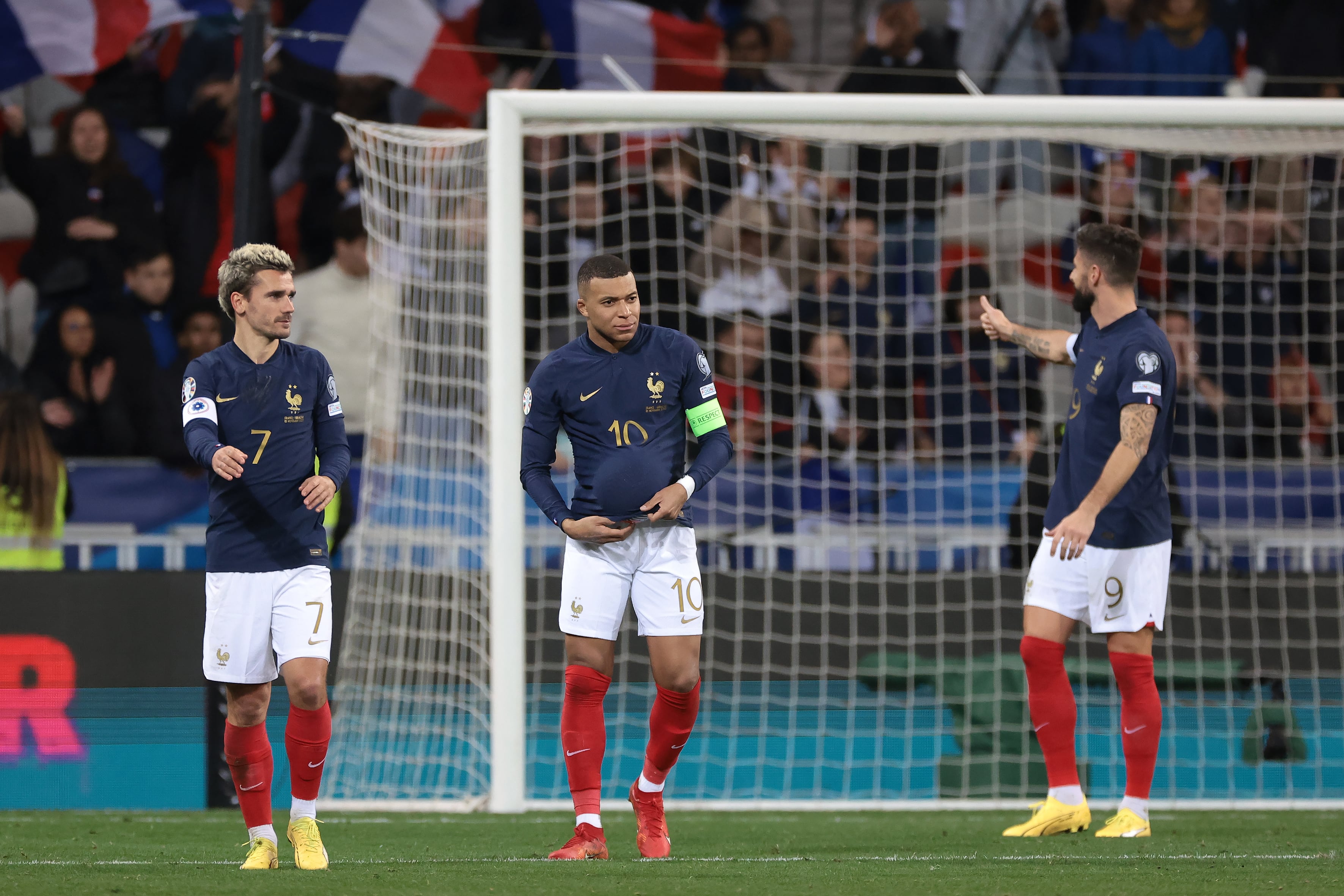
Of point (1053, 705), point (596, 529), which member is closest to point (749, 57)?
point (1053, 705)

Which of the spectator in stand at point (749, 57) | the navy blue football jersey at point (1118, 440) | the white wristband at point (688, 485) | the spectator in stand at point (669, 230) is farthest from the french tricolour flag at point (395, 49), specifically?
the white wristband at point (688, 485)

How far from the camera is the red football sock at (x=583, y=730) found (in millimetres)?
4871

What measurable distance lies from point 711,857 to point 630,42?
23.8 ft

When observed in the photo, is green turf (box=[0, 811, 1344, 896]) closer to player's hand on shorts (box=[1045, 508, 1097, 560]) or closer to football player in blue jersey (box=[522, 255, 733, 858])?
football player in blue jersey (box=[522, 255, 733, 858])

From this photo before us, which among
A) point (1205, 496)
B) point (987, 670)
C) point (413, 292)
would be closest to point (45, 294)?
point (413, 292)

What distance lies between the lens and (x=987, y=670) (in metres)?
7.58

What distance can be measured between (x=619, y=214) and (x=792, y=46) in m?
2.68

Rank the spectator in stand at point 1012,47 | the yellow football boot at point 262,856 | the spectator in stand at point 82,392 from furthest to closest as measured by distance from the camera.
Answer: the spectator in stand at point 1012,47 → the spectator in stand at point 82,392 → the yellow football boot at point 262,856

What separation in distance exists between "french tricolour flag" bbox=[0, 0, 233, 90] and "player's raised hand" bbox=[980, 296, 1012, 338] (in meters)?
6.11

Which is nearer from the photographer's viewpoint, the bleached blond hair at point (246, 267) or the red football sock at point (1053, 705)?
the bleached blond hair at point (246, 267)

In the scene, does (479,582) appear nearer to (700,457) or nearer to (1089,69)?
(700,457)

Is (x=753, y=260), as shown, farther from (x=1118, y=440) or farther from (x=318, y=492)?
(x=318, y=492)

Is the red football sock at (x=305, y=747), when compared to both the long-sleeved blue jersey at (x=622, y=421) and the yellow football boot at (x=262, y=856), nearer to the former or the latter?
the yellow football boot at (x=262, y=856)

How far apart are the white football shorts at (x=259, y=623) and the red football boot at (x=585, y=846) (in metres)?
0.92
